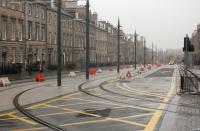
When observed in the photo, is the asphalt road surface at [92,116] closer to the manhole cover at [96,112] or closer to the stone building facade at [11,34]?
the manhole cover at [96,112]

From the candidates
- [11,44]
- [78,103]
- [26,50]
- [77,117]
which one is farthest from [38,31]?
[77,117]

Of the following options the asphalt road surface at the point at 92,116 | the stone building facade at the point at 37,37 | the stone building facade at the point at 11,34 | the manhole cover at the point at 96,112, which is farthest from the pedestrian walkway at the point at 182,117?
the stone building facade at the point at 11,34

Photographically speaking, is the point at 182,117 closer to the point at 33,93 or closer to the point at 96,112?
the point at 96,112

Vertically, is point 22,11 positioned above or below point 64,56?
above

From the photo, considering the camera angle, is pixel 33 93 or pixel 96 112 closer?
pixel 96 112

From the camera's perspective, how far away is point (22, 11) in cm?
6022

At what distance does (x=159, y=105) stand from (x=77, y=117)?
4.48 m

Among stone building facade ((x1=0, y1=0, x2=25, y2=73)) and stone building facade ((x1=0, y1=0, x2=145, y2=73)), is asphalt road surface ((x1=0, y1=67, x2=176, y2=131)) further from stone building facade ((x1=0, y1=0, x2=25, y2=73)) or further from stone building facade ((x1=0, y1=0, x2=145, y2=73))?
stone building facade ((x1=0, y1=0, x2=25, y2=73))

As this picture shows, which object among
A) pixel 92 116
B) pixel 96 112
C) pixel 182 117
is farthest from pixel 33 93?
pixel 182 117

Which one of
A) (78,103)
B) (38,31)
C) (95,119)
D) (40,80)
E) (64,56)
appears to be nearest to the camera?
(95,119)

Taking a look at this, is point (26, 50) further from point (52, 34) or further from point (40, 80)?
point (40, 80)

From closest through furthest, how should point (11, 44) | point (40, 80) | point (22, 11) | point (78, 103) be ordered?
point (78, 103)
point (40, 80)
point (11, 44)
point (22, 11)

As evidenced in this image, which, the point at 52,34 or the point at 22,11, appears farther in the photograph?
the point at 52,34

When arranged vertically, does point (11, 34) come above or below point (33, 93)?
above
